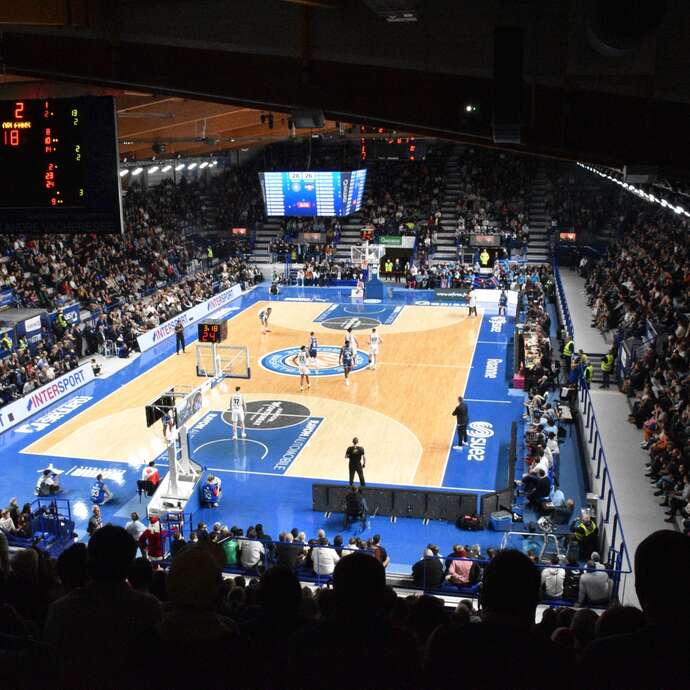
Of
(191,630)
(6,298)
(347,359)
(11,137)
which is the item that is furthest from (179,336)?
(191,630)

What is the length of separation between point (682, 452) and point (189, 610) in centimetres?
1403

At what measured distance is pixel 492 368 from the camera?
90.2ft

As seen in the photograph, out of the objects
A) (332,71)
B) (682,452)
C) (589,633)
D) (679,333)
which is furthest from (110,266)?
(589,633)

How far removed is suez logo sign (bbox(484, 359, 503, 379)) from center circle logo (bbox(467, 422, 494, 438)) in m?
4.68

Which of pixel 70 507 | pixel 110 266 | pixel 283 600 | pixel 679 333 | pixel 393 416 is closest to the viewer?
pixel 283 600

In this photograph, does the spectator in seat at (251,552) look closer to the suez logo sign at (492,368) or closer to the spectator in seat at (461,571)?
the spectator in seat at (461,571)

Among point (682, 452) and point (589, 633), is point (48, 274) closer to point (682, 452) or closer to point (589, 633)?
point (682, 452)

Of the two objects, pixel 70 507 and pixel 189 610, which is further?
pixel 70 507

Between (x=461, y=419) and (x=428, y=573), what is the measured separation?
8.03 meters

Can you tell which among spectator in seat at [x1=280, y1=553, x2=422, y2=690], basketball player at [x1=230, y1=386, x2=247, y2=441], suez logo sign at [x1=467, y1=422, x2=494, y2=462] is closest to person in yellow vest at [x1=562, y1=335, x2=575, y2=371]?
suez logo sign at [x1=467, y1=422, x2=494, y2=462]

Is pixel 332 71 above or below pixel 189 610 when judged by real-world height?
above

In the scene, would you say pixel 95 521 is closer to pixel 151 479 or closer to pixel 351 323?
pixel 151 479

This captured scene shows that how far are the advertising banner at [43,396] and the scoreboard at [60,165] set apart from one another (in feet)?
47.4

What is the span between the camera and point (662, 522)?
14141 millimetres
